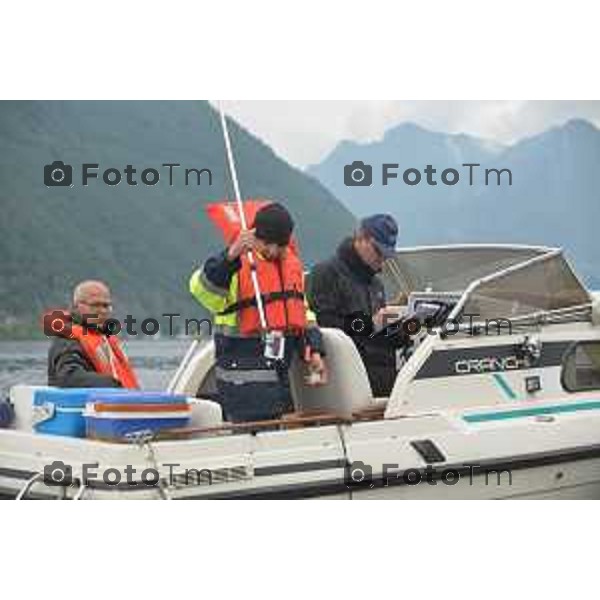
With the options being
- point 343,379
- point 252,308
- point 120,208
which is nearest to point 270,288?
point 252,308

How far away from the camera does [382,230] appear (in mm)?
6773

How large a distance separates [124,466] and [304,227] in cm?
2975

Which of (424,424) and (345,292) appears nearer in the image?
(424,424)

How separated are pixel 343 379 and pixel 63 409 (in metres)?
1.57

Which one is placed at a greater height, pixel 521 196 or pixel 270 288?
pixel 521 196

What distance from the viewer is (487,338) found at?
6.81 m

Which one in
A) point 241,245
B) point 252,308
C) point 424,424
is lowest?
point 424,424

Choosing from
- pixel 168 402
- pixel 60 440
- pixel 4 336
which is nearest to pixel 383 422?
pixel 168 402

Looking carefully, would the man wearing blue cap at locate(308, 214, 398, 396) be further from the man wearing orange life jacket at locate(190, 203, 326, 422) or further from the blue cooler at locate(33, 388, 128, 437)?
the blue cooler at locate(33, 388, 128, 437)

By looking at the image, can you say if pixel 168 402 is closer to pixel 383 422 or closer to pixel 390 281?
pixel 383 422

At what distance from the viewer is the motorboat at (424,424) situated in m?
5.67

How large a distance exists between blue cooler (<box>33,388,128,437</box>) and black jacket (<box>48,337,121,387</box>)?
0.11m

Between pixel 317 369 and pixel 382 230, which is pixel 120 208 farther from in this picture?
pixel 317 369

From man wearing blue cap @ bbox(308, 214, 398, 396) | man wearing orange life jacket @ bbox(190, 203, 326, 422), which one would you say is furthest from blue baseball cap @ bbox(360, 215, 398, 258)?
man wearing orange life jacket @ bbox(190, 203, 326, 422)
